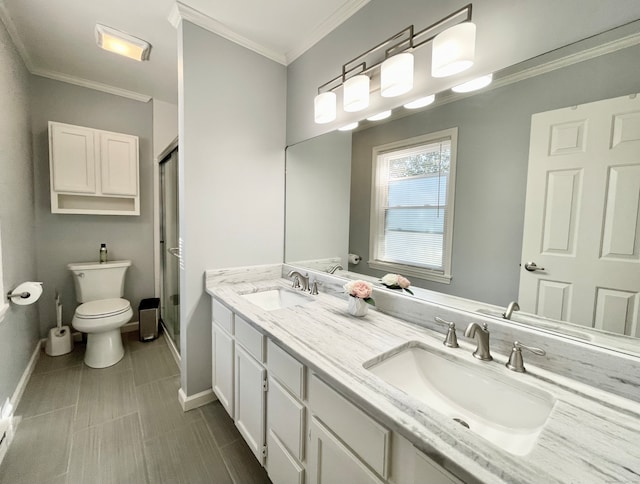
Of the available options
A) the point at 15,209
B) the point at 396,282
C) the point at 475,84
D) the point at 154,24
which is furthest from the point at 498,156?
the point at 15,209

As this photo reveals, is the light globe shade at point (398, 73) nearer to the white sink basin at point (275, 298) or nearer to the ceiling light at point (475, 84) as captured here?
the ceiling light at point (475, 84)

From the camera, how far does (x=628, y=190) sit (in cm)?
75

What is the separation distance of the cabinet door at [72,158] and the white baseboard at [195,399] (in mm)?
2051

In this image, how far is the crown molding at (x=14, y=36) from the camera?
1616mm

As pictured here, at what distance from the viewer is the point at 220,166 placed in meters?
1.80

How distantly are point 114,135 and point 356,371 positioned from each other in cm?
307

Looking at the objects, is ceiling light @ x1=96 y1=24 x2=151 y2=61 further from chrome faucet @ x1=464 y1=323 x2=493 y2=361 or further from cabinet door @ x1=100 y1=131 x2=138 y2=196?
chrome faucet @ x1=464 y1=323 x2=493 y2=361

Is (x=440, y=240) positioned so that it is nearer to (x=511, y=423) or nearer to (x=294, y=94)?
(x=511, y=423)

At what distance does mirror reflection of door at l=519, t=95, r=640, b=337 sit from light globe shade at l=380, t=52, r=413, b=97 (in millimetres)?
525

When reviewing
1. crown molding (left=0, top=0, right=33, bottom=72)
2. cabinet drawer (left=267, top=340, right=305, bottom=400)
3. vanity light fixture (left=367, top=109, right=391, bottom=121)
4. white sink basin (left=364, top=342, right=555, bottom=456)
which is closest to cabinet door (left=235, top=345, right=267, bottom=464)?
cabinet drawer (left=267, top=340, right=305, bottom=400)

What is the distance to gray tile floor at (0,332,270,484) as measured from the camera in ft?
4.38

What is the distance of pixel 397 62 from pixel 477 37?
1.01 ft

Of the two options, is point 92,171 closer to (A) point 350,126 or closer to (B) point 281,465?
(A) point 350,126

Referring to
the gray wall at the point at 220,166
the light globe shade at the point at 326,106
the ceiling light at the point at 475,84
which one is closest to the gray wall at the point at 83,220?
the gray wall at the point at 220,166
